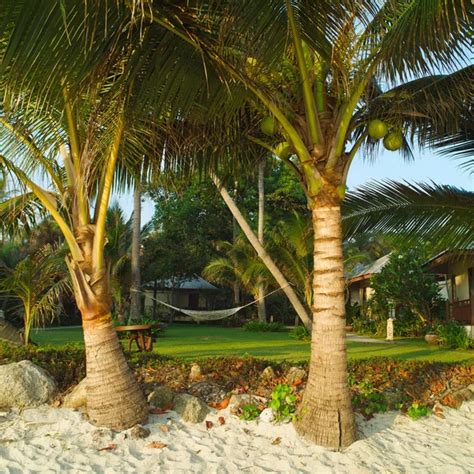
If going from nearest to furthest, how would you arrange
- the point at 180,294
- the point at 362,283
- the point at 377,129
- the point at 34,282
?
the point at 377,129, the point at 34,282, the point at 362,283, the point at 180,294

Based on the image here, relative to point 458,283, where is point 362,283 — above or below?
above

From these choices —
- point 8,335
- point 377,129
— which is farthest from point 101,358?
point 8,335

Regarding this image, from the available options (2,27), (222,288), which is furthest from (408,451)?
(222,288)

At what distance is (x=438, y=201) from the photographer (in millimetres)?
6957

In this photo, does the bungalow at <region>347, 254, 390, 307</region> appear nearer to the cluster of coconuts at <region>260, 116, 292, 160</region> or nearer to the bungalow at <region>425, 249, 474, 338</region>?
the bungalow at <region>425, 249, 474, 338</region>

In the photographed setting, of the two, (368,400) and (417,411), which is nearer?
(417,411)

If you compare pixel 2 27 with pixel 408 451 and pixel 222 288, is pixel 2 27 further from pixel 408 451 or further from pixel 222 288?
pixel 222 288

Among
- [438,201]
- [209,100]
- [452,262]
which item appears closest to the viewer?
[209,100]

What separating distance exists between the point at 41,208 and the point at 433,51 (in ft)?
15.7

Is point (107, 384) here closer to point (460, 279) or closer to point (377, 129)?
point (377, 129)

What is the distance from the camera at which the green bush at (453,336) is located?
43.0 ft

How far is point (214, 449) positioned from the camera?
14.8 feet

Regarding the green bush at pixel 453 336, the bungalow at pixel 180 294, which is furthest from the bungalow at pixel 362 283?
the bungalow at pixel 180 294

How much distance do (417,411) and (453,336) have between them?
8.76m
